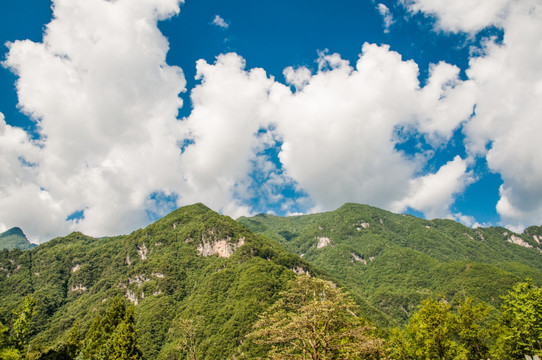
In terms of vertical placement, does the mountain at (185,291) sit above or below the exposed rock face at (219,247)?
below

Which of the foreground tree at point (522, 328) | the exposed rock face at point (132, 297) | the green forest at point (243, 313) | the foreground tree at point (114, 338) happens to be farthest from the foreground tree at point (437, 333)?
the exposed rock face at point (132, 297)

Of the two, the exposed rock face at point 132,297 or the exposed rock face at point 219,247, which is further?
the exposed rock face at point 219,247

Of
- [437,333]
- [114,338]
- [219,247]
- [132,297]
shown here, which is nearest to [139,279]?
[132,297]

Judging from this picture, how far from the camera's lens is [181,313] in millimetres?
132375

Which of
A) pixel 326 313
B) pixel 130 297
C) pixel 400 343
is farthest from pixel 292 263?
pixel 326 313

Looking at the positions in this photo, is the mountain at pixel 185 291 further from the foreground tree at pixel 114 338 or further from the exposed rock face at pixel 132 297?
the foreground tree at pixel 114 338

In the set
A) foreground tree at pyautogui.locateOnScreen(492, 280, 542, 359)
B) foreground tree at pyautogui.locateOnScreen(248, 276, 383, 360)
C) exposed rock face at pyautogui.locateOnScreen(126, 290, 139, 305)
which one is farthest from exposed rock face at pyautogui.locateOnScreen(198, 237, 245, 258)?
foreground tree at pyautogui.locateOnScreen(248, 276, 383, 360)

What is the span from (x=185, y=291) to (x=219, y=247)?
3230cm

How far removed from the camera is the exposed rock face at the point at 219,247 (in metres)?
173

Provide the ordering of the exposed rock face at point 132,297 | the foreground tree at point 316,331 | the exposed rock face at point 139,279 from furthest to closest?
the exposed rock face at point 139,279, the exposed rock face at point 132,297, the foreground tree at point 316,331

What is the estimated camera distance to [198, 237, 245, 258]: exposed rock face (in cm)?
17275

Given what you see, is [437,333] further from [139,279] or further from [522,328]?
[139,279]

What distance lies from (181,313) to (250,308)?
135ft

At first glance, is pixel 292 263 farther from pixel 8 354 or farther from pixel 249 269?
pixel 8 354
